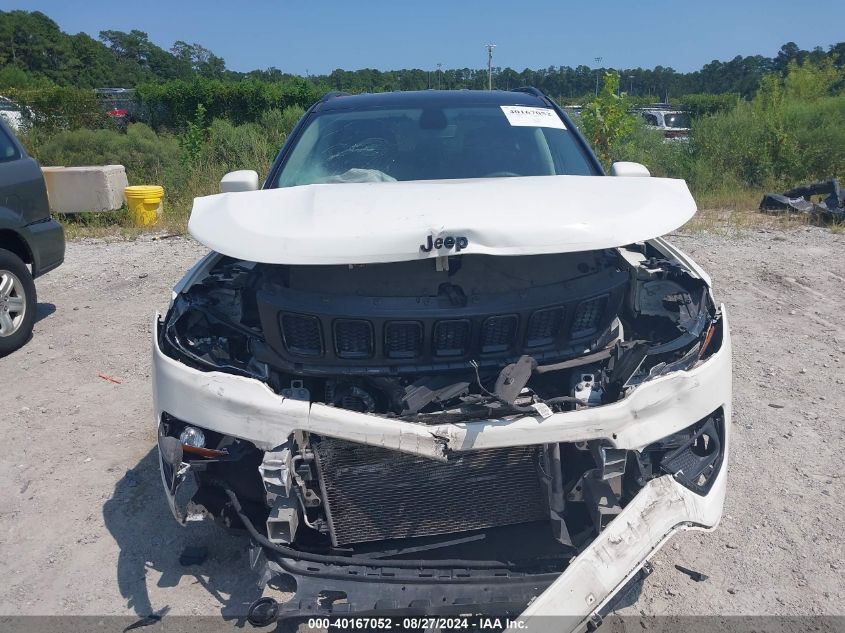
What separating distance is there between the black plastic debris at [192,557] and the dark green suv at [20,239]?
11.1 ft

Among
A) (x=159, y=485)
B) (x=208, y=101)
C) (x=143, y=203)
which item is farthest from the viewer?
(x=208, y=101)

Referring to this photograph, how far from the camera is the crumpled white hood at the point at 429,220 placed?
228cm

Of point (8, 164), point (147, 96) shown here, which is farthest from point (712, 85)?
point (8, 164)

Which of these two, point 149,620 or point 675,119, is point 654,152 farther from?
point 149,620

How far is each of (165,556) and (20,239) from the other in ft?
12.8

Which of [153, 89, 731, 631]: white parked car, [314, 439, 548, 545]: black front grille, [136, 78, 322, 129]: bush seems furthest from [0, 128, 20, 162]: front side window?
[136, 78, 322, 129]: bush

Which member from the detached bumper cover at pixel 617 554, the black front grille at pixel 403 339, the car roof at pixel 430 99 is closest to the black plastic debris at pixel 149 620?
the black front grille at pixel 403 339

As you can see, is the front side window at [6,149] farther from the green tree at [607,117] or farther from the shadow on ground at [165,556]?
the green tree at [607,117]

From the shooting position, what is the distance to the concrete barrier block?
10516mm

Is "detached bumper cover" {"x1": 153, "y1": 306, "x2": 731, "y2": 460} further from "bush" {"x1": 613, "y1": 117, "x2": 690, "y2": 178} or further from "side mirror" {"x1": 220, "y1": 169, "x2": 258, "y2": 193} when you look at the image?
"bush" {"x1": 613, "y1": 117, "x2": 690, "y2": 178}

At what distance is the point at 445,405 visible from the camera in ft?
7.73

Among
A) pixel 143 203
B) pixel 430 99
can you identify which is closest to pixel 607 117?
pixel 143 203

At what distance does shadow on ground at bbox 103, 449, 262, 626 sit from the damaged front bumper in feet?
2.05

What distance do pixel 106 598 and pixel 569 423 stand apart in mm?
2010
